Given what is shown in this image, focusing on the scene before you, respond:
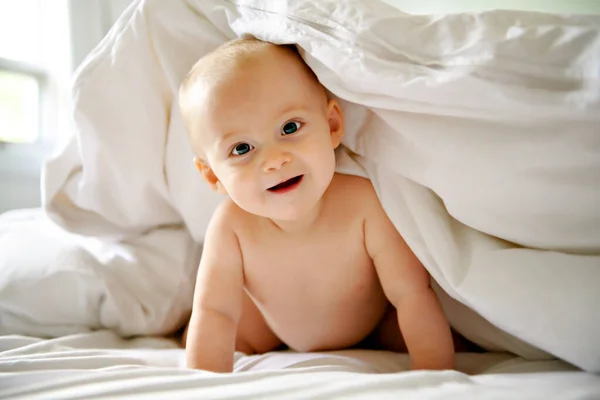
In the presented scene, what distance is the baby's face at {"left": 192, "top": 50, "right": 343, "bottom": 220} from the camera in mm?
622

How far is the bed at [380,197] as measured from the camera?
50cm

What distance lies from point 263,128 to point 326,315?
0.31 m

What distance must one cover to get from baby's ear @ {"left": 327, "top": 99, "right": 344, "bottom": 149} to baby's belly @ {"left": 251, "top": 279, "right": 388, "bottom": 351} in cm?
22

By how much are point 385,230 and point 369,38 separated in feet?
0.84

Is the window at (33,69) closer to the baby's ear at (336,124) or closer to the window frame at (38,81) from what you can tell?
the window frame at (38,81)

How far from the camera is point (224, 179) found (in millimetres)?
663

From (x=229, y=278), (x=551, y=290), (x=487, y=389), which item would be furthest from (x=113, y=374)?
(x=551, y=290)

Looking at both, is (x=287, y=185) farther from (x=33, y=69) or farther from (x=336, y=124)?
(x=33, y=69)

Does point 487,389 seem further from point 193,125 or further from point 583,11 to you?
point 583,11

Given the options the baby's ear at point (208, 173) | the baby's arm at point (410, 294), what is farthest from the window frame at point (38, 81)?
the baby's arm at point (410, 294)

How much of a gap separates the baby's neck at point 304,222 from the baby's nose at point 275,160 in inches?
5.6

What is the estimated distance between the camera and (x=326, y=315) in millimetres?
758

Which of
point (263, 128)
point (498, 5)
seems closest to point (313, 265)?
point (263, 128)

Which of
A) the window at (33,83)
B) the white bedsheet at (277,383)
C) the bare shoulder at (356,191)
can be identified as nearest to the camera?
the white bedsheet at (277,383)
